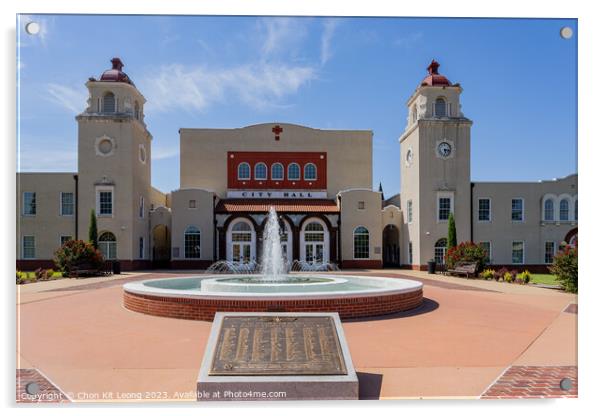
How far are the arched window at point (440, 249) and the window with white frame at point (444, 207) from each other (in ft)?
4.56

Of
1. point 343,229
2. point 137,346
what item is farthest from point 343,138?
point 137,346

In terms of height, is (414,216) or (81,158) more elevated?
(81,158)

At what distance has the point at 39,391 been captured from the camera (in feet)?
18.3

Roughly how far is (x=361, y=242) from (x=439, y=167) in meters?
7.01

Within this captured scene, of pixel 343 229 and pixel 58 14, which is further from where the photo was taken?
pixel 343 229

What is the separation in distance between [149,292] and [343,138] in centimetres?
2700

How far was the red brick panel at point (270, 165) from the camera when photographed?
3350cm

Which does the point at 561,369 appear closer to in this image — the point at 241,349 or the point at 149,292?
the point at 241,349

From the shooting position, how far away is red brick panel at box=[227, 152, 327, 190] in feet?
110

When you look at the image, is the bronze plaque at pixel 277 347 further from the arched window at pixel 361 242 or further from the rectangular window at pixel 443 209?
the arched window at pixel 361 242

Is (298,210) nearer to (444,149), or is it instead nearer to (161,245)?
(444,149)

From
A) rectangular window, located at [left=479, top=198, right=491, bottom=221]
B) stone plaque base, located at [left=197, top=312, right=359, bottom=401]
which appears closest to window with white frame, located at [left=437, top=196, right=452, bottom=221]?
rectangular window, located at [left=479, top=198, right=491, bottom=221]

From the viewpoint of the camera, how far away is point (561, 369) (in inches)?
250

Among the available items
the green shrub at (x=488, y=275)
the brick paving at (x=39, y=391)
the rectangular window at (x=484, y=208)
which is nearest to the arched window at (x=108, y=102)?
the green shrub at (x=488, y=275)
